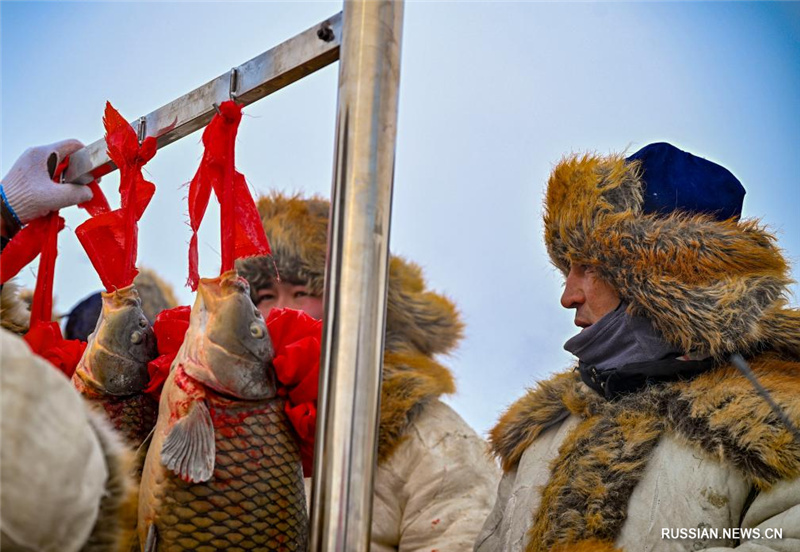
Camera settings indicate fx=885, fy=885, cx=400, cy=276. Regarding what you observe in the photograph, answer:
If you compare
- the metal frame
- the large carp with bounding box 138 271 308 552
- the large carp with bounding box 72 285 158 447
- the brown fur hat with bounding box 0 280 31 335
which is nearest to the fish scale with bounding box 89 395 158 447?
the large carp with bounding box 72 285 158 447

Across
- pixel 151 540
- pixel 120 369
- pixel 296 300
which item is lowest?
pixel 151 540

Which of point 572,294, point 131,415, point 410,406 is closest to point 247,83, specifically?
point 131,415

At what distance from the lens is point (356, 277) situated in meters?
1.04

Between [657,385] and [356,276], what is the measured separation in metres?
0.81

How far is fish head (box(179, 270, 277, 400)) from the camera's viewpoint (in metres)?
1.17

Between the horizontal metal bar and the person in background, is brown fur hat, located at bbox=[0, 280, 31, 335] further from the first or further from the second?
the person in background

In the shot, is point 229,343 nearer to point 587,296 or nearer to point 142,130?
point 142,130

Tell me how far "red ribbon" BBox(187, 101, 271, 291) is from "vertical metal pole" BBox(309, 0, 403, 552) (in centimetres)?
25

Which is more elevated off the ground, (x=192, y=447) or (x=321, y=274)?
(x=321, y=274)

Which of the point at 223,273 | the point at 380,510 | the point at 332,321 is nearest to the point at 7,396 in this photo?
the point at 332,321

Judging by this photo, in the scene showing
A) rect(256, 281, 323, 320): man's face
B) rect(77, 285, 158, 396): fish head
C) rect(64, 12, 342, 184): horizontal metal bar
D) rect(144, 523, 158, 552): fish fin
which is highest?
rect(64, 12, 342, 184): horizontal metal bar

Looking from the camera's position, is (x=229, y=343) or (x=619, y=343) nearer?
(x=229, y=343)

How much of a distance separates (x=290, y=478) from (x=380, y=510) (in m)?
1.09

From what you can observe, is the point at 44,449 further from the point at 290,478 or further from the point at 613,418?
the point at 613,418
